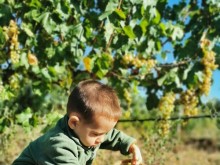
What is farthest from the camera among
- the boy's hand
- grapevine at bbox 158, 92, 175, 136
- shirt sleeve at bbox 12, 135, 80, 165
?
grapevine at bbox 158, 92, 175, 136

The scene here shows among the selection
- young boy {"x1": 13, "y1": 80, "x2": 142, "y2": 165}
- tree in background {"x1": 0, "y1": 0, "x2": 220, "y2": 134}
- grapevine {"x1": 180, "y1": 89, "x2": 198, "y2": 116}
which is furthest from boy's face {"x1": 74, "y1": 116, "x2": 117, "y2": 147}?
grapevine {"x1": 180, "y1": 89, "x2": 198, "y2": 116}

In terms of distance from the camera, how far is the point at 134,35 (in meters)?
4.06

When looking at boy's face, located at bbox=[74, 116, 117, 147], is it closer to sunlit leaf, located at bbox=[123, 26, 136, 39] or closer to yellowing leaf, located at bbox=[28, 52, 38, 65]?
sunlit leaf, located at bbox=[123, 26, 136, 39]

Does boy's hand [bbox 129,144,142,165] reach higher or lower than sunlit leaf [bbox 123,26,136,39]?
lower

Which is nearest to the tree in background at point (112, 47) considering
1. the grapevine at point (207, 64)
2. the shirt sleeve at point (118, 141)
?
the grapevine at point (207, 64)

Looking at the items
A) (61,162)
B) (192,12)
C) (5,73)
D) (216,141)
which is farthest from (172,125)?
(216,141)

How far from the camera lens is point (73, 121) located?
230 centimetres

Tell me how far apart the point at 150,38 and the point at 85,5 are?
2.79 ft

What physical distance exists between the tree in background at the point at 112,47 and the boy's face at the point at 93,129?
162 cm

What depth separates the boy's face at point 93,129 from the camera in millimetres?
2264

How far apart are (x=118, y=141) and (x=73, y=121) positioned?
0.44 meters

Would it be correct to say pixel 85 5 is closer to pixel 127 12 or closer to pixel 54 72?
pixel 127 12

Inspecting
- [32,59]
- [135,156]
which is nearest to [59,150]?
[135,156]

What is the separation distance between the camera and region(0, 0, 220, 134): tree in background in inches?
161
